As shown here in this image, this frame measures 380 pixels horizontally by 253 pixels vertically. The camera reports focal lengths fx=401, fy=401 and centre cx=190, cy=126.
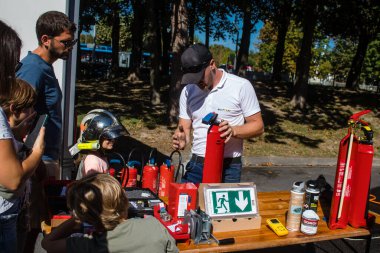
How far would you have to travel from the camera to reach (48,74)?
2.96 m

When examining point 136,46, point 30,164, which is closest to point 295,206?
point 30,164

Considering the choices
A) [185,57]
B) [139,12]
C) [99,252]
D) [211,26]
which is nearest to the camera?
[99,252]

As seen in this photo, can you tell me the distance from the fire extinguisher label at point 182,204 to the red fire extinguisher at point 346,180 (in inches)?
42.9

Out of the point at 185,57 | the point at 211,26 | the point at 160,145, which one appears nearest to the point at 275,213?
the point at 185,57

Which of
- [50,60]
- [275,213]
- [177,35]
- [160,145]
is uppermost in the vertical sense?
[177,35]

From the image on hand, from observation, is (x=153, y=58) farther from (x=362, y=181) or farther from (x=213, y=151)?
(x=362, y=181)

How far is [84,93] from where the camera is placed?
15516mm

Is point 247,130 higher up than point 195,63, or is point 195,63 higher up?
point 195,63

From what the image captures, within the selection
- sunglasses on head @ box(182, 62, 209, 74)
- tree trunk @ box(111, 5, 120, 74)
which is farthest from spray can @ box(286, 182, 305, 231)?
tree trunk @ box(111, 5, 120, 74)

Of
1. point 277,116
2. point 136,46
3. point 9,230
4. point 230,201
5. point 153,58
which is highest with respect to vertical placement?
point 136,46

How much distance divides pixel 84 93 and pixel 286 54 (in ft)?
122

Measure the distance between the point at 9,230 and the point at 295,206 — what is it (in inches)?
69.1

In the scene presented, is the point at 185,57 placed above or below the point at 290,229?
above

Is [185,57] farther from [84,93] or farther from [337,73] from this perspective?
[337,73]
